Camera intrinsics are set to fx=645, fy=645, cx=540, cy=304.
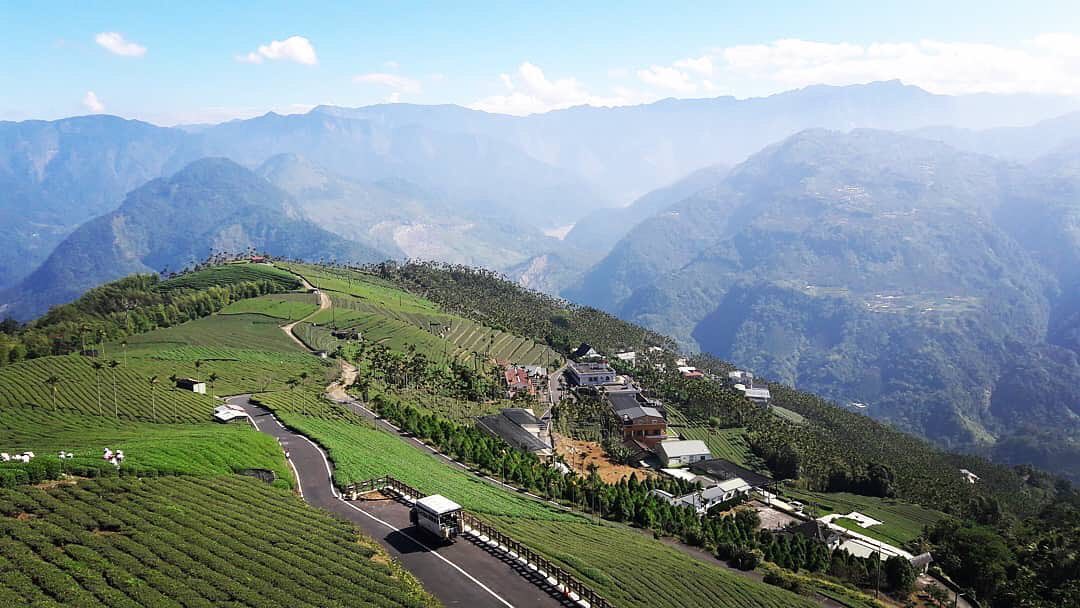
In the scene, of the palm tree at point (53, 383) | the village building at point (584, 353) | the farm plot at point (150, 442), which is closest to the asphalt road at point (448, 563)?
the farm plot at point (150, 442)

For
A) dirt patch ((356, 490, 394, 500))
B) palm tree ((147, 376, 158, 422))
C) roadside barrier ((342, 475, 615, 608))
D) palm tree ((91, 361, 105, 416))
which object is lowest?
palm tree ((147, 376, 158, 422))

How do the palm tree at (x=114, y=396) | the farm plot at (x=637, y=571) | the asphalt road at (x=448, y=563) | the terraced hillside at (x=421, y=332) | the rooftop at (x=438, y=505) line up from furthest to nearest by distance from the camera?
the terraced hillside at (x=421, y=332), the palm tree at (x=114, y=396), the rooftop at (x=438, y=505), the farm plot at (x=637, y=571), the asphalt road at (x=448, y=563)

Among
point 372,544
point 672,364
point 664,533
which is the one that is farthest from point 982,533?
point 672,364

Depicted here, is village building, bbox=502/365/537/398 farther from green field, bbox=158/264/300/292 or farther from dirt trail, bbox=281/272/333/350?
green field, bbox=158/264/300/292

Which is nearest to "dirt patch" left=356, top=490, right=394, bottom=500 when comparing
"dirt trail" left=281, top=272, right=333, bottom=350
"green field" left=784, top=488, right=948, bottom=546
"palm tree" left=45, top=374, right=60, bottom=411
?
"palm tree" left=45, top=374, right=60, bottom=411

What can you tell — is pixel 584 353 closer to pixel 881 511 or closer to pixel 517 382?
pixel 517 382

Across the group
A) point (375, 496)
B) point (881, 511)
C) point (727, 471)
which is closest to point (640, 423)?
point (727, 471)

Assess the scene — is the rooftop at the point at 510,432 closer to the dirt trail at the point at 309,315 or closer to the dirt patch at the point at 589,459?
the dirt patch at the point at 589,459
